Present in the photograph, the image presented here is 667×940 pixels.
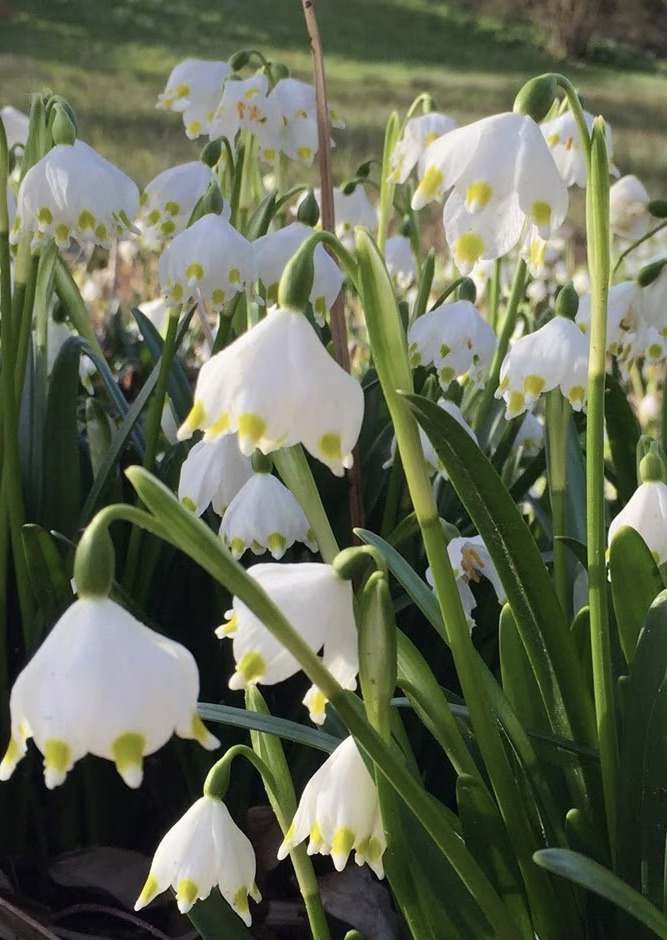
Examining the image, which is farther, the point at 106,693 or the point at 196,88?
the point at 196,88

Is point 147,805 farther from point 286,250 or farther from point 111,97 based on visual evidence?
point 111,97

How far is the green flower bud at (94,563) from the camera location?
0.40 metres

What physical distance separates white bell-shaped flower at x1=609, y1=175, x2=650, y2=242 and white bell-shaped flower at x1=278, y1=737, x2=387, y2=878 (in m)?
1.04

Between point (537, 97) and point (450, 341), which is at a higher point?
point (537, 97)

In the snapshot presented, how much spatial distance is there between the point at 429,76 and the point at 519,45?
0.53m

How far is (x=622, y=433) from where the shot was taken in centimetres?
121

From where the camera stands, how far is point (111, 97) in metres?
3.81

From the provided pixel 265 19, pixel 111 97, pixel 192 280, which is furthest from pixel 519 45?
pixel 192 280

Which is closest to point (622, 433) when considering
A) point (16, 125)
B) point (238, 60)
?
point (238, 60)

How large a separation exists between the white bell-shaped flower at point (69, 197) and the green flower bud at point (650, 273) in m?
0.47

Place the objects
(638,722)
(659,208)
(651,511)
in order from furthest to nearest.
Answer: (659,208), (651,511), (638,722)

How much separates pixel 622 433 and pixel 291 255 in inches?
18.6

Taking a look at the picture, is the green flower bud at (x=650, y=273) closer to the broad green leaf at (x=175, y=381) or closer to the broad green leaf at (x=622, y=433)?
the broad green leaf at (x=622, y=433)

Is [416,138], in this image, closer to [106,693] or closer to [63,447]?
[63,447]
